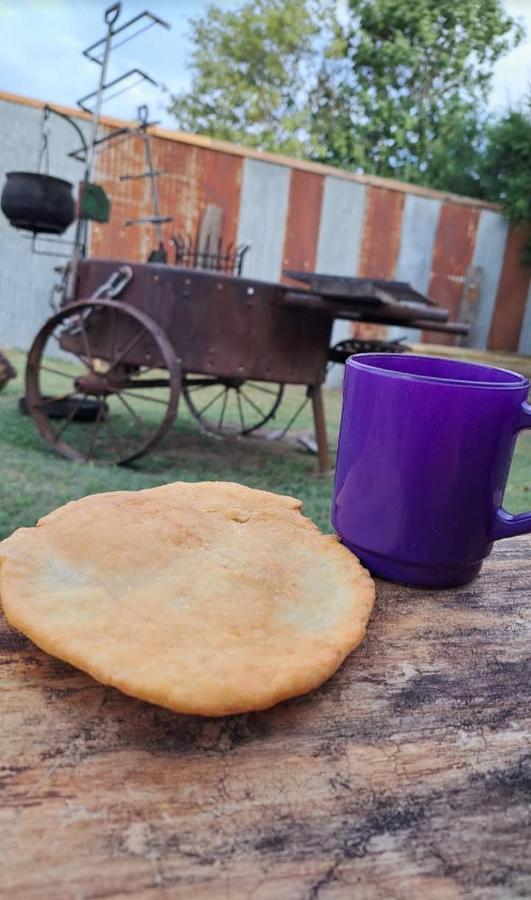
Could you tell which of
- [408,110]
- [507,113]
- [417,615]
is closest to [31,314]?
[507,113]

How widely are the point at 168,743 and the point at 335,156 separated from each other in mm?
13003

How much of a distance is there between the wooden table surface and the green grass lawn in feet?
6.36

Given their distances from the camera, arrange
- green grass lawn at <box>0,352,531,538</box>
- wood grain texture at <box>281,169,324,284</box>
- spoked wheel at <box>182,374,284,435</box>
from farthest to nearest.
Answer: wood grain texture at <box>281,169,324,284</box> → spoked wheel at <box>182,374,284,435</box> → green grass lawn at <box>0,352,531,538</box>

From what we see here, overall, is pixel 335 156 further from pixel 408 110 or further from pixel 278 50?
pixel 278 50

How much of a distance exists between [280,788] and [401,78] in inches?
546

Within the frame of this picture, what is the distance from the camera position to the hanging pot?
4.40m

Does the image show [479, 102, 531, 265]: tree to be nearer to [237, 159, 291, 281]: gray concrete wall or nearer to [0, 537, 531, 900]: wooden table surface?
[237, 159, 291, 281]: gray concrete wall

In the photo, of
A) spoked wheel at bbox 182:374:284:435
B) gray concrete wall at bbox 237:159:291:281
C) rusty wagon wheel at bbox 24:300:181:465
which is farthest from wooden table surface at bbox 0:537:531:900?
gray concrete wall at bbox 237:159:291:281

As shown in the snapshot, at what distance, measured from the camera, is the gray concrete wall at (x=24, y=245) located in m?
6.68

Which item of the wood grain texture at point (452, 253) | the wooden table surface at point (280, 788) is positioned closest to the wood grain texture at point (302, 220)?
the wood grain texture at point (452, 253)

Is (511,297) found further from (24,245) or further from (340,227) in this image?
(24,245)

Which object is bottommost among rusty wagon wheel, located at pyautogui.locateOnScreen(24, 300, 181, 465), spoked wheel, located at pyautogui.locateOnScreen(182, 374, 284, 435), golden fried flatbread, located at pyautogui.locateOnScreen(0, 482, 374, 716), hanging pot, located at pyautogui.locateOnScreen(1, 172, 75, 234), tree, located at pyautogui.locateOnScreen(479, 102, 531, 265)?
spoked wheel, located at pyautogui.locateOnScreen(182, 374, 284, 435)

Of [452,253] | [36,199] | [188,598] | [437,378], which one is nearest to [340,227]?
[452,253]

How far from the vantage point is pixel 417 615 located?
617 mm
